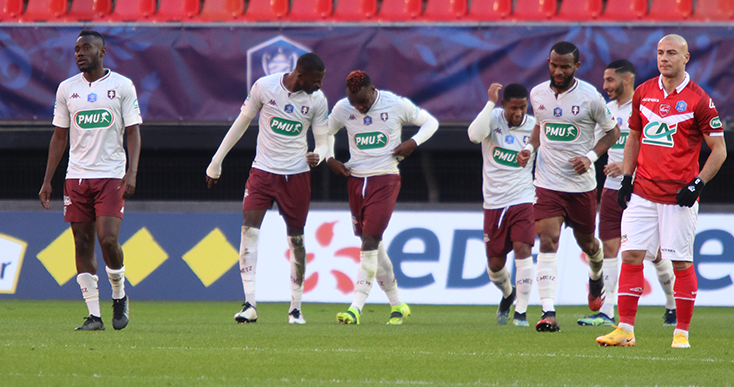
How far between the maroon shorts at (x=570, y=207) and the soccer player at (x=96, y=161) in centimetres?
330

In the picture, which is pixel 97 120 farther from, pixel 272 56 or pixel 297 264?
pixel 272 56

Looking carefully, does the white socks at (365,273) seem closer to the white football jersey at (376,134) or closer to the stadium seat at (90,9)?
the white football jersey at (376,134)

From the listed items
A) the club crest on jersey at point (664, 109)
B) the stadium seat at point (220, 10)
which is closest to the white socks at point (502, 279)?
the club crest on jersey at point (664, 109)

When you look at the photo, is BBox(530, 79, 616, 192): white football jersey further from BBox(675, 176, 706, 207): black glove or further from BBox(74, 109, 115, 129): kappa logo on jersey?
BBox(74, 109, 115, 129): kappa logo on jersey

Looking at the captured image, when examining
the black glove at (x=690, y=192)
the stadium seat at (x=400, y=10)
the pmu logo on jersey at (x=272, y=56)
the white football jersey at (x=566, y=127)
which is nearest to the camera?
the black glove at (x=690, y=192)

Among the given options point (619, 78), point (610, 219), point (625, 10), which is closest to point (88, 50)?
point (619, 78)

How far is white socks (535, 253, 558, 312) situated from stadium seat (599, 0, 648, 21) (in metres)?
6.95

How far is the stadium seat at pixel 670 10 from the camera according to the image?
13531 mm

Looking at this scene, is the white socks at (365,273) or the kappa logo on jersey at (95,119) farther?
the white socks at (365,273)

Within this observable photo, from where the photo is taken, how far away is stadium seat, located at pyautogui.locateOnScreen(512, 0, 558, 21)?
1363 cm

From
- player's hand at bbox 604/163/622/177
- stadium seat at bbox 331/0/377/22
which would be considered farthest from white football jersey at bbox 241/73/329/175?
stadium seat at bbox 331/0/377/22

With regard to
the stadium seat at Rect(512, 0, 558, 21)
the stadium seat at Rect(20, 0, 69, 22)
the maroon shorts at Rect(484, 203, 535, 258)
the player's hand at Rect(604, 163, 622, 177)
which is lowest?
the maroon shorts at Rect(484, 203, 535, 258)

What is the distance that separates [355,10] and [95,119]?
7500 millimetres

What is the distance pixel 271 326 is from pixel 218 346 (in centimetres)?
168
